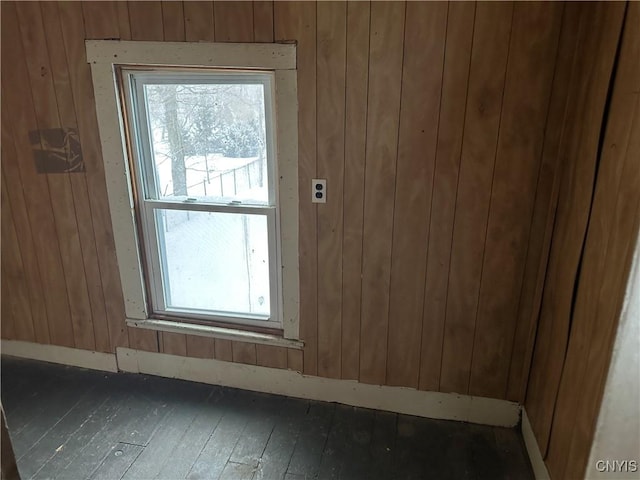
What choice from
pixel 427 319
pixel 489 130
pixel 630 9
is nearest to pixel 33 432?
pixel 427 319

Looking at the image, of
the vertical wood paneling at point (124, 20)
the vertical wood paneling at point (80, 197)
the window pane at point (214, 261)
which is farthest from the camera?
the window pane at point (214, 261)

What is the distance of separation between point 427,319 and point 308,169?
92 cm

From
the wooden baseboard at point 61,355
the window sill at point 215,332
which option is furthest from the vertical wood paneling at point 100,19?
the wooden baseboard at point 61,355

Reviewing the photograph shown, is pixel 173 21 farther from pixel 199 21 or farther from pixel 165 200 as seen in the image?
pixel 165 200

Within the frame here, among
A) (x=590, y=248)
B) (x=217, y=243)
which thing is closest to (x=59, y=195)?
(x=217, y=243)

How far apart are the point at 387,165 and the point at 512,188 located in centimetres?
54

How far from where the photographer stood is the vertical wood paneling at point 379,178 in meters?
1.86

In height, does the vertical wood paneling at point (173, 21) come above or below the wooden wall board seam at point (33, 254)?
above

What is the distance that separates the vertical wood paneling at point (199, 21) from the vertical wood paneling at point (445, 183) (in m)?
1.02

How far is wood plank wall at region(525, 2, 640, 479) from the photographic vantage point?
1.37 meters

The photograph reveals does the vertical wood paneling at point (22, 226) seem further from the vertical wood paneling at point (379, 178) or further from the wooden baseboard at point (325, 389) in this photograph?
the vertical wood paneling at point (379, 178)

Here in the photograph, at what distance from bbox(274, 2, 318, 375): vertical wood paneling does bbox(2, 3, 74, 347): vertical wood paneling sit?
1.37 m

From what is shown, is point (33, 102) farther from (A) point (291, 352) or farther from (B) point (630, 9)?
(B) point (630, 9)

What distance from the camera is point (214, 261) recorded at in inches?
95.6
